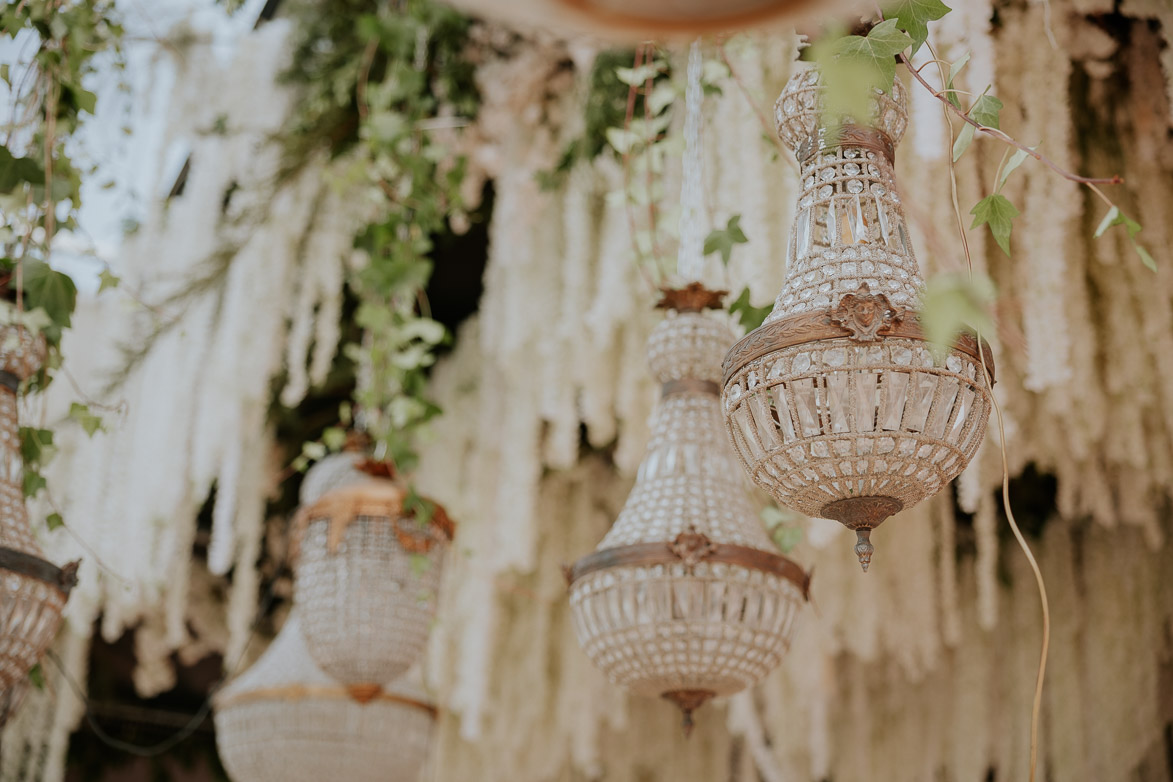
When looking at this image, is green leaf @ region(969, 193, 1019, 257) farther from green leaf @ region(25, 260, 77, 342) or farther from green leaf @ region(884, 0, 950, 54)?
green leaf @ region(25, 260, 77, 342)

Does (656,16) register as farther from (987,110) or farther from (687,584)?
(687,584)

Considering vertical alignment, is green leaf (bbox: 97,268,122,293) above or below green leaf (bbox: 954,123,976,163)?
above

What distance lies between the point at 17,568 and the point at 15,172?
584mm

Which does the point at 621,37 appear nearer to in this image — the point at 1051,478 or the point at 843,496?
the point at 843,496

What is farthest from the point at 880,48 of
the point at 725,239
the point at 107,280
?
the point at 107,280

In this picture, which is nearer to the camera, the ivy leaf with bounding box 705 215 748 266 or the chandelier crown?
the chandelier crown

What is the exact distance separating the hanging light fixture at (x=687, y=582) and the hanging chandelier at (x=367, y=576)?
26.2 inches

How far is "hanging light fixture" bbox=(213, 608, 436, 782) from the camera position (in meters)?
2.66

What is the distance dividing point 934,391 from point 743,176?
147 centimetres

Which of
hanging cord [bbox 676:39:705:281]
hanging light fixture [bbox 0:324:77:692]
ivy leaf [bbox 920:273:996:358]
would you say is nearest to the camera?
ivy leaf [bbox 920:273:996:358]

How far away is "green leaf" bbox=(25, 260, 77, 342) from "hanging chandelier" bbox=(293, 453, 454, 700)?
70 cm

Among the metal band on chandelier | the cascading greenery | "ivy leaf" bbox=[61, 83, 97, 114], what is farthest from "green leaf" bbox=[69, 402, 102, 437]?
"ivy leaf" bbox=[61, 83, 97, 114]

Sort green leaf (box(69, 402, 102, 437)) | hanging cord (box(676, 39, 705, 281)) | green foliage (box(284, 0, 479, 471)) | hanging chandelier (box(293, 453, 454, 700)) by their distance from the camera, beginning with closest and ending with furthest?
green leaf (box(69, 402, 102, 437)), hanging cord (box(676, 39, 705, 281)), hanging chandelier (box(293, 453, 454, 700)), green foliage (box(284, 0, 479, 471))

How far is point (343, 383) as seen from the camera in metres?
4.22
